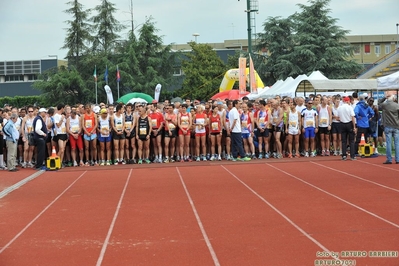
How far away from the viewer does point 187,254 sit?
7.48m

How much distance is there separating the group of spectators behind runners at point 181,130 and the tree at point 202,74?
1279 inches

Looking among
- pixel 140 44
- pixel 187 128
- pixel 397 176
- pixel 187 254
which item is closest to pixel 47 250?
pixel 187 254

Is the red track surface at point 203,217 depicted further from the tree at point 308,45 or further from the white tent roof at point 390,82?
the tree at point 308,45

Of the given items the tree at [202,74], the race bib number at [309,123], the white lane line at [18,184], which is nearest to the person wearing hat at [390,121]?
the race bib number at [309,123]

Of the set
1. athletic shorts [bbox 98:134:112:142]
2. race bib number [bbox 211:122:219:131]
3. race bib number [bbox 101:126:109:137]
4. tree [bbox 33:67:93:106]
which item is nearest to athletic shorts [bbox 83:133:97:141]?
athletic shorts [bbox 98:134:112:142]

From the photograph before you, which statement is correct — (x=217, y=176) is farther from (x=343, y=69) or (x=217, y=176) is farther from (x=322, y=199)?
(x=343, y=69)

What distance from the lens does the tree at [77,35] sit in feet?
178

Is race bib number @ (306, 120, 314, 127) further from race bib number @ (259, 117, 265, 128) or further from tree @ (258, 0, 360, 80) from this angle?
tree @ (258, 0, 360, 80)

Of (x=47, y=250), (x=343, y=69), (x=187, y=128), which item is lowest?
(x=47, y=250)

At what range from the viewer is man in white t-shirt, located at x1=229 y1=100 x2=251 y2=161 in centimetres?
1898

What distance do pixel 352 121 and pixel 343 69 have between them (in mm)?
35704

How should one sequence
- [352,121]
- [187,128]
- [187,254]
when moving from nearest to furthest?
[187,254] → [352,121] → [187,128]

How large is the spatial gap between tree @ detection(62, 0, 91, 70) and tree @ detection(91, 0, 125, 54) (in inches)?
45.1

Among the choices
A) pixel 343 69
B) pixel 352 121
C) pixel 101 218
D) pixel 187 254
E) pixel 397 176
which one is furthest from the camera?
pixel 343 69
